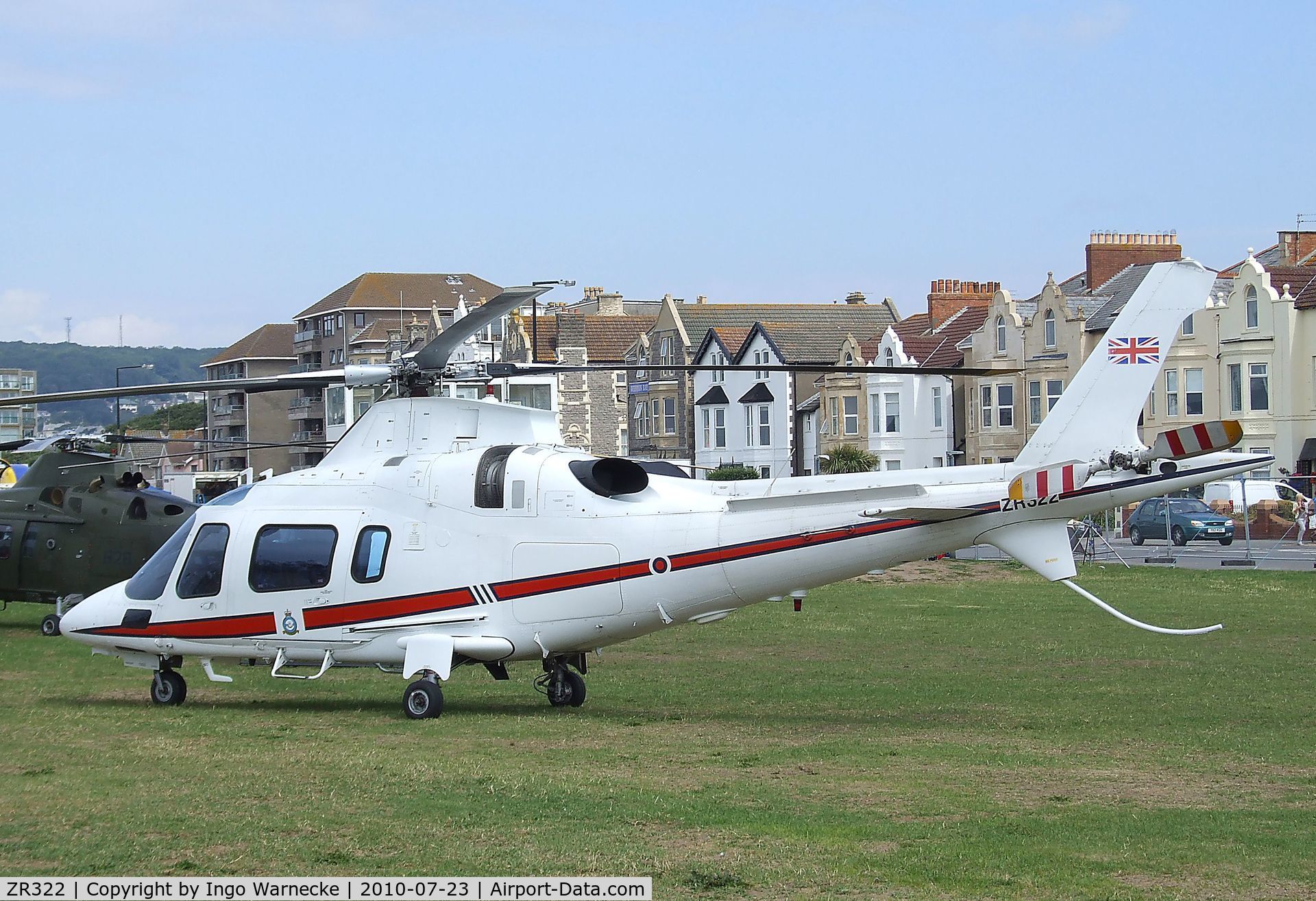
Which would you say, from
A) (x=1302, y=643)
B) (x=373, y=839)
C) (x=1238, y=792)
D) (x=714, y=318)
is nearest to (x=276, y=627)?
(x=373, y=839)

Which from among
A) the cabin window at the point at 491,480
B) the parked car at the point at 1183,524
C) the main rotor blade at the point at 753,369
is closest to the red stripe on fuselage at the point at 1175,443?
the main rotor blade at the point at 753,369

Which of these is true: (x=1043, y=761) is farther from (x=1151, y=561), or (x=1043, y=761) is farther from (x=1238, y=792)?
(x=1151, y=561)

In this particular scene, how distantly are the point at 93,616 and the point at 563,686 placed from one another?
5873 mm

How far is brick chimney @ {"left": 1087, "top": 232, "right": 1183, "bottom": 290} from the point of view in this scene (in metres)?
70.8

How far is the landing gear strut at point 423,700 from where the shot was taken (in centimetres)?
1585

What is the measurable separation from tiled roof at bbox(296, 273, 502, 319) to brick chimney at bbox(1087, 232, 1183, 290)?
74.6m

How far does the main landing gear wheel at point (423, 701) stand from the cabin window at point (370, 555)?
1460 mm

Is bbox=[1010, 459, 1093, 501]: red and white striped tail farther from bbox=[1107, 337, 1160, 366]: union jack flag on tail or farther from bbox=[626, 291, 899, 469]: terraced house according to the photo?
bbox=[626, 291, 899, 469]: terraced house

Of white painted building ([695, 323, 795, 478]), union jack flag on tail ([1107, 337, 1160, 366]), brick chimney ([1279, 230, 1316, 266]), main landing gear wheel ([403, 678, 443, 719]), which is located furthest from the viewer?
white painted building ([695, 323, 795, 478])

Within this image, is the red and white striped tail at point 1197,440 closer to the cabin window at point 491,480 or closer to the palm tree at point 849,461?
the cabin window at point 491,480

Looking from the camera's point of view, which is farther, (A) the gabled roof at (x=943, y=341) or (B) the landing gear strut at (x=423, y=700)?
(A) the gabled roof at (x=943, y=341)

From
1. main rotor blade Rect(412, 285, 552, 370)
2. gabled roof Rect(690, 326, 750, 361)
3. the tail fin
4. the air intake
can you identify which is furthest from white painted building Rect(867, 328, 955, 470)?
the tail fin

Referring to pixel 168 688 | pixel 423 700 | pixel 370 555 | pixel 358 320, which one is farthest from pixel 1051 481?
pixel 358 320

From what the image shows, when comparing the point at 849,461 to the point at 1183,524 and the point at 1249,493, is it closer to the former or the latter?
the point at 1249,493
